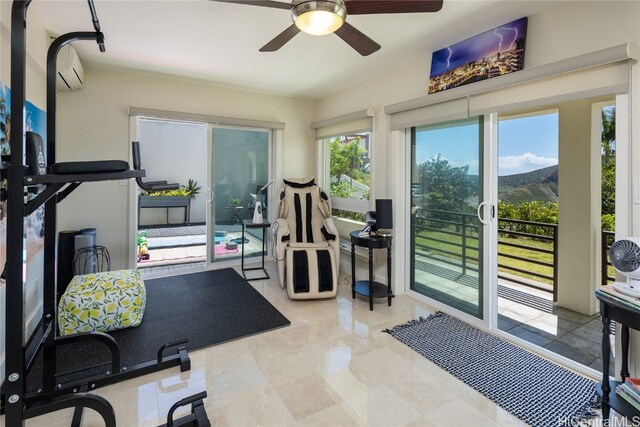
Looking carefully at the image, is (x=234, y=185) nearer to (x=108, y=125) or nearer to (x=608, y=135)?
(x=108, y=125)

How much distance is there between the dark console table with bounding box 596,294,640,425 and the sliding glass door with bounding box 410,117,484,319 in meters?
1.11

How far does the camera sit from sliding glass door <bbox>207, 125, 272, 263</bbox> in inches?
177

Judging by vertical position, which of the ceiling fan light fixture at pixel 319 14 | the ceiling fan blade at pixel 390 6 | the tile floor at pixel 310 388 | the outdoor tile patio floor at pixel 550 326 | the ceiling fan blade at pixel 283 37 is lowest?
the tile floor at pixel 310 388

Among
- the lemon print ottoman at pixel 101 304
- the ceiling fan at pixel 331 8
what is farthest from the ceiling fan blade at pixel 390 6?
the lemon print ottoman at pixel 101 304

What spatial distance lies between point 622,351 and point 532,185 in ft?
8.45

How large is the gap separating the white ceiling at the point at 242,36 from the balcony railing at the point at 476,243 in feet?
5.29

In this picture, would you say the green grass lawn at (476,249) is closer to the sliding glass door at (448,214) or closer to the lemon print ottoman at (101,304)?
the sliding glass door at (448,214)

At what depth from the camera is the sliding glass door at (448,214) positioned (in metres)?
2.89

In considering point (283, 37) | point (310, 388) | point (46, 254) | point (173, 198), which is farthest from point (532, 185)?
point (173, 198)

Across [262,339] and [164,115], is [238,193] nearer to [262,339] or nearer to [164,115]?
[164,115]

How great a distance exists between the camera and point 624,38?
6.21ft

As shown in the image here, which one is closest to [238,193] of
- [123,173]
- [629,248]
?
[123,173]

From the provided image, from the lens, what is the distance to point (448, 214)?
10.3ft

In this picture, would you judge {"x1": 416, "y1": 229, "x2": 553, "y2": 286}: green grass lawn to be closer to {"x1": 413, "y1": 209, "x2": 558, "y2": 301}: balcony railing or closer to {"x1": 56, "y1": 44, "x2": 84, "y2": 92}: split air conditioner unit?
{"x1": 413, "y1": 209, "x2": 558, "y2": 301}: balcony railing
